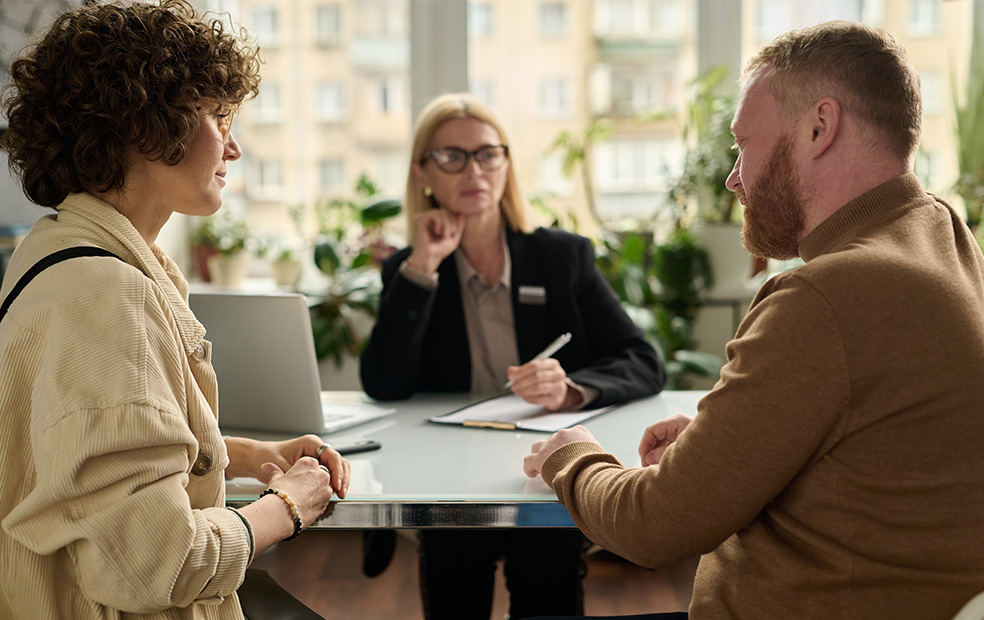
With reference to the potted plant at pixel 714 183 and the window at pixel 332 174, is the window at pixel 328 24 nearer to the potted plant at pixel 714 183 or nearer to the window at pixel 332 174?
the window at pixel 332 174

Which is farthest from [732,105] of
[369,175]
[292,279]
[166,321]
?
[166,321]

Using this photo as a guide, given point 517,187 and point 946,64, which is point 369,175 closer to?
point 517,187

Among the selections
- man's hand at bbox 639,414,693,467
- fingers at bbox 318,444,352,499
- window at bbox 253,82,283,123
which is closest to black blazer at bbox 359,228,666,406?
man's hand at bbox 639,414,693,467

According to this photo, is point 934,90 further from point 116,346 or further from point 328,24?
point 116,346

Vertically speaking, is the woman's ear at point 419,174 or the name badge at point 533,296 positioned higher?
the woman's ear at point 419,174

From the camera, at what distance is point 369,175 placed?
358 centimetres

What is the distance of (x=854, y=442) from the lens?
93 centimetres

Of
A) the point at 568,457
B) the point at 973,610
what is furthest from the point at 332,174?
the point at 973,610

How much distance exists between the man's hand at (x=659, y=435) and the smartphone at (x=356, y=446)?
0.47 meters

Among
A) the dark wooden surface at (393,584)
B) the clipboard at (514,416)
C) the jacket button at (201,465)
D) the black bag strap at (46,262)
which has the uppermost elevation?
the black bag strap at (46,262)

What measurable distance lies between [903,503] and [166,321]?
827 mm

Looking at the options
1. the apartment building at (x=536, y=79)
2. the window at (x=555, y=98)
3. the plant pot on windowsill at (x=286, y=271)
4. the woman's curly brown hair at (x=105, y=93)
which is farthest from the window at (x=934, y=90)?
the woman's curly brown hair at (x=105, y=93)

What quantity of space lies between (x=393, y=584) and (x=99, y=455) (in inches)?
90.4

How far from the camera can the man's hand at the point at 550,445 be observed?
4.26ft
